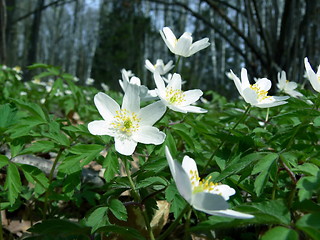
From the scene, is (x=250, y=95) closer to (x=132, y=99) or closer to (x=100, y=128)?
(x=132, y=99)

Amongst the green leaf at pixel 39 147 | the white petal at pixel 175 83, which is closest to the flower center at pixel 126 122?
the white petal at pixel 175 83

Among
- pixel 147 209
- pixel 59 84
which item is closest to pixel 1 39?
pixel 59 84

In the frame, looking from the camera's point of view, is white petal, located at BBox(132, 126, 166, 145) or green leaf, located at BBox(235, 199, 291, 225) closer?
green leaf, located at BBox(235, 199, 291, 225)

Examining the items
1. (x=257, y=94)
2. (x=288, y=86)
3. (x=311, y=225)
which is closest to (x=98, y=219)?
(x=311, y=225)

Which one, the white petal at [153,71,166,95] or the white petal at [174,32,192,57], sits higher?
the white petal at [174,32,192,57]

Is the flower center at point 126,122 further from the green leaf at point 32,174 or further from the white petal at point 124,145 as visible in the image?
the green leaf at point 32,174

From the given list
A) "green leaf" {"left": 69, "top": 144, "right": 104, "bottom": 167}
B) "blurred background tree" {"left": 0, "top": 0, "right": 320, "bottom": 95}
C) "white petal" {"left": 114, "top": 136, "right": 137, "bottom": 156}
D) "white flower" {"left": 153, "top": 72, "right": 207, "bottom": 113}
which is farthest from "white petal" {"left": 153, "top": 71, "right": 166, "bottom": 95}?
"blurred background tree" {"left": 0, "top": 0, "right": 320, "bottom": 95}

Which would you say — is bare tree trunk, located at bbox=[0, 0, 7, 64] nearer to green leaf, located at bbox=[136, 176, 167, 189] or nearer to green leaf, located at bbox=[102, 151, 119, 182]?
green leaf, located at bbox=[102, 151, 119, 182]
